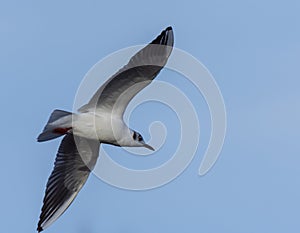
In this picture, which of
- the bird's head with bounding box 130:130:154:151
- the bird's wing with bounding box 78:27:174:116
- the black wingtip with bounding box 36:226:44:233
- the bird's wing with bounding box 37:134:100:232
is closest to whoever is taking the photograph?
the bird's wing with bounding box 78:27:174:116

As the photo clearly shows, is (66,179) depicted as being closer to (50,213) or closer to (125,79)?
(50,213)

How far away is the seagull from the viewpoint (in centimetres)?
934

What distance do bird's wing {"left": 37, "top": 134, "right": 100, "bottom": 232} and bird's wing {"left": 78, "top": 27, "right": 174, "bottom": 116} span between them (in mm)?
642

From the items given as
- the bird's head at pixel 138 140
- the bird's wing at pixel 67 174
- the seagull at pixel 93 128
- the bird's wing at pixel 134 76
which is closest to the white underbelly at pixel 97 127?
the seagull at pixel 93 128

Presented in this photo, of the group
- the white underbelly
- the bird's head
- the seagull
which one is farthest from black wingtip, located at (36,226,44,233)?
the bird's head

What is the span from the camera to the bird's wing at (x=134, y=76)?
930cm

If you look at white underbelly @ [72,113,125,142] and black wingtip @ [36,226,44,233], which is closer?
white underbelly @ [72,113,125,142]

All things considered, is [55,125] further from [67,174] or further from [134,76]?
[67,174]

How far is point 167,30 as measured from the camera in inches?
368

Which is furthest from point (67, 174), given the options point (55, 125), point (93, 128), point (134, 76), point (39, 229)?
point (134, 76)

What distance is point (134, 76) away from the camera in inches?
372

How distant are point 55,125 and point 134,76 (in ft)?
3.37

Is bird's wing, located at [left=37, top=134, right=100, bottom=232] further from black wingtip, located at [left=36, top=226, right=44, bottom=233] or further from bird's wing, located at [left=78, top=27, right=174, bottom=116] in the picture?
bird's wing, located at [left=78, top=27, right=174, bottom=116]

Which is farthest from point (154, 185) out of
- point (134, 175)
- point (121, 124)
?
point (121, 124)
